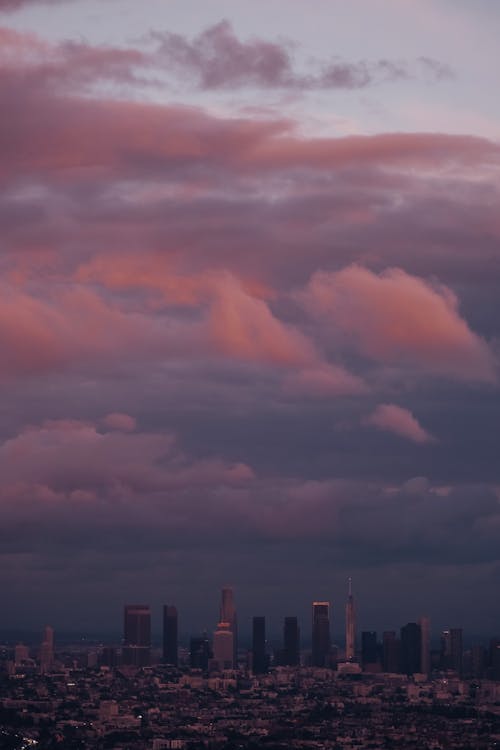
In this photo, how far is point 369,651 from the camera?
474 ft

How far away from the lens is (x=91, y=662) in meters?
141

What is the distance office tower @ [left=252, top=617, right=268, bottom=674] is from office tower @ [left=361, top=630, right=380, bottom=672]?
26.7 feet

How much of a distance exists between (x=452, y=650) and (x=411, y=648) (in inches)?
266

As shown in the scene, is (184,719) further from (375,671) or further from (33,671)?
(375,671)

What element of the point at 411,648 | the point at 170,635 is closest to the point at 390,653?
the point at 411,648

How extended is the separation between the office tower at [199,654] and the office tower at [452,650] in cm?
1950

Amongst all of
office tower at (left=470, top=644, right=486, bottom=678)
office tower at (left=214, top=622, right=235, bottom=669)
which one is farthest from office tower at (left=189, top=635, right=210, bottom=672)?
office tower at (left=470, top=644, right=486, bottom=678)

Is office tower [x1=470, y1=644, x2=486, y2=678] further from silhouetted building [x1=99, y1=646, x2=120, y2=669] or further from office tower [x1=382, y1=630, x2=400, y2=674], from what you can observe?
silhouetted building [x1=99, y1=646, x2=120, y2=669]

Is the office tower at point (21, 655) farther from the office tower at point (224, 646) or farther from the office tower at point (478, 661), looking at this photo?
the office tower at point (478, 661)

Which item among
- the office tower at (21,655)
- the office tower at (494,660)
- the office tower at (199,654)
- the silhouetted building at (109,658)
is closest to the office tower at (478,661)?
the office tower at (494,660)

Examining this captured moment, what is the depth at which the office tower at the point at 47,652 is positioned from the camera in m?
133

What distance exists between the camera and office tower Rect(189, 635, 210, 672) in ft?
461

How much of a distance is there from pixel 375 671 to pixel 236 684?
60.7 feet

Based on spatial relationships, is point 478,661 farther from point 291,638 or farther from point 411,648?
point 291,638
